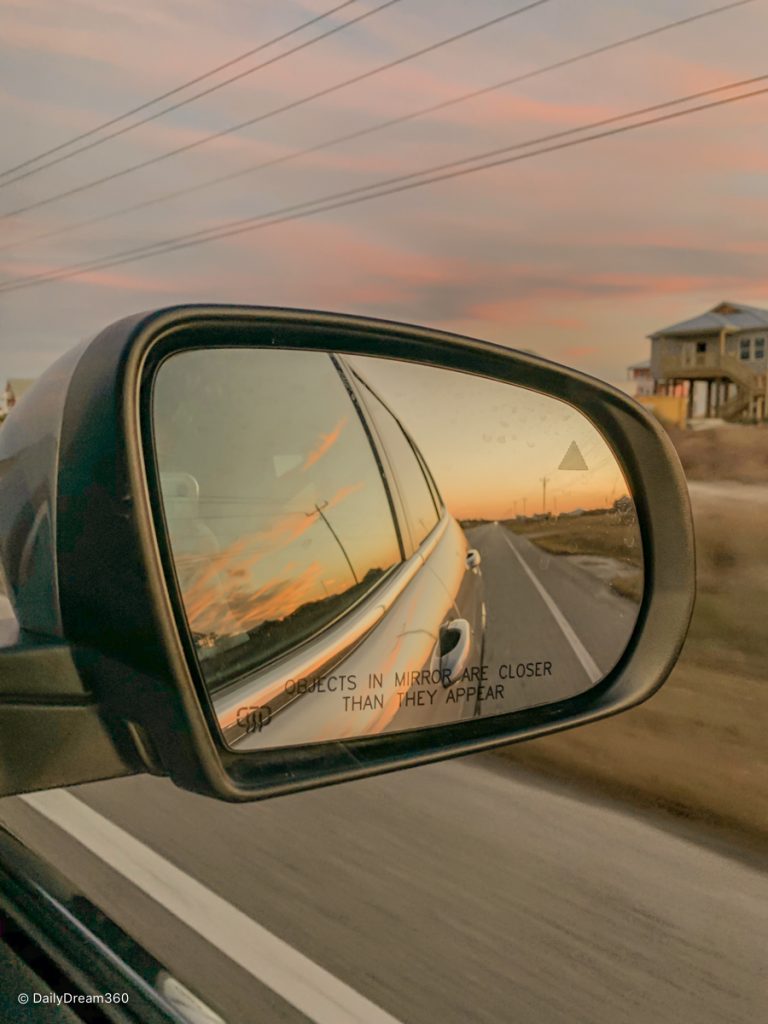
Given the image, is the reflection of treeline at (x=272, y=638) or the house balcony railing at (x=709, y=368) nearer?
the reflection of treeline at (x=272, y=638)

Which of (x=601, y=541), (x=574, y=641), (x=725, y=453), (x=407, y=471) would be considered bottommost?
(x=574, y=641)

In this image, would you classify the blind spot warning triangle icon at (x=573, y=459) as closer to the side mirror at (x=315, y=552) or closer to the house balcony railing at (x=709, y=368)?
the side mirror at (x=315, y=552)

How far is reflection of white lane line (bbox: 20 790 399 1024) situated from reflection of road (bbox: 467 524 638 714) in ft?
3.80

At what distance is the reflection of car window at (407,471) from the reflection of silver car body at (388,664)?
0.04ft

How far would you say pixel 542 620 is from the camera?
2.35m

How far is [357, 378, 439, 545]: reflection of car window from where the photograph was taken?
7.23 feet

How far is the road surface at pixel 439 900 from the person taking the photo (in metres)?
2.99

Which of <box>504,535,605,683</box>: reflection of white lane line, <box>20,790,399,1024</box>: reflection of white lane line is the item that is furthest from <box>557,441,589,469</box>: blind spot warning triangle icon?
<box>20,790,399,1024</box>: reflection of white lane line

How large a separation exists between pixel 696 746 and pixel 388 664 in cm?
432

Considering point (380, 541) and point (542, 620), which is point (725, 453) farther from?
point (380, 541)

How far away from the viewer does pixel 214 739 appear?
4.31 ft

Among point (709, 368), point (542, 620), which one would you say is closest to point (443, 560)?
point (542, 620)

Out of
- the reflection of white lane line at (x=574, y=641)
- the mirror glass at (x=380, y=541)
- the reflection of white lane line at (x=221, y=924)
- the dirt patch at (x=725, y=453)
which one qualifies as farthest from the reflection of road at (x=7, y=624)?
the dirt patch at (x=725, y=453)

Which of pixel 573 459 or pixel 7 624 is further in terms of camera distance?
pixel 573 459
